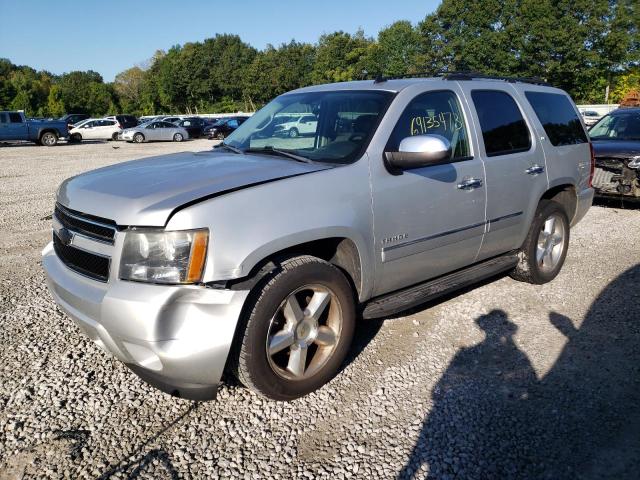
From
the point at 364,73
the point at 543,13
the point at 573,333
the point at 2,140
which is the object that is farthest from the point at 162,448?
the point at 364,73

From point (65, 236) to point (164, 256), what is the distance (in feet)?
2.88

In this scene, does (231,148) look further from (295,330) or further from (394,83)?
(295,330)

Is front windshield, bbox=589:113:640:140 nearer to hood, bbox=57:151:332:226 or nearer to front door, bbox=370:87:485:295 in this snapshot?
front door, bbox=370:87:485:295

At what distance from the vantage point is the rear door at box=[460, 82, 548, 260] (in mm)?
4105

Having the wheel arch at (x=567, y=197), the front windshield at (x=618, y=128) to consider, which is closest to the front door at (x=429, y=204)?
the wheel arch at (x=567, y=197)

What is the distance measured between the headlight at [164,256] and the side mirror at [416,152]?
1379 millimetres

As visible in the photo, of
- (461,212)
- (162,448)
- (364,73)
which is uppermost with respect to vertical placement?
(364,73)

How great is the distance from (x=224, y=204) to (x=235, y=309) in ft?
1.78

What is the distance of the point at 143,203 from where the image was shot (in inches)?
103

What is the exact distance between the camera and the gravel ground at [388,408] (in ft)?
8.42

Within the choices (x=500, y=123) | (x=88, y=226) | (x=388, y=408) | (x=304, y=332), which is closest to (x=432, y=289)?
(x=388, y=408)

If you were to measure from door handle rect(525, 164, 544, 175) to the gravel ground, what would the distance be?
1.17 metres

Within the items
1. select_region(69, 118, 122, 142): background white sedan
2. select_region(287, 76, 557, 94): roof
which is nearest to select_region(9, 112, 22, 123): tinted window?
select_region(69, 118, 122, 142): background white sedan

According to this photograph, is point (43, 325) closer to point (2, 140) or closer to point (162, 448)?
point (162, 448)
